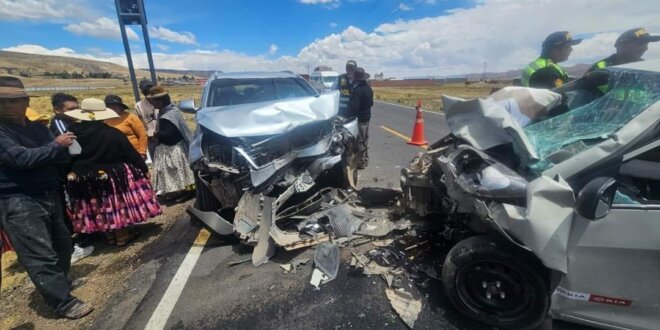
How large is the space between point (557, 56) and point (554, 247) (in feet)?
10.2

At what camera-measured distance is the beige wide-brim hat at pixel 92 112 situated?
3426 mm

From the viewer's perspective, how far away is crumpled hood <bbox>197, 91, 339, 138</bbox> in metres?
3.53

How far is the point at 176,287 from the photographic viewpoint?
2.94 meters

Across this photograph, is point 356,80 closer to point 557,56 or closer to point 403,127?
point 557,56

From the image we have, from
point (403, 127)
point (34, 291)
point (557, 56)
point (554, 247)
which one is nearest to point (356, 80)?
point (557, 56)

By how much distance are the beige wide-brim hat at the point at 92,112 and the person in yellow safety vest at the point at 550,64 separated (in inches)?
184

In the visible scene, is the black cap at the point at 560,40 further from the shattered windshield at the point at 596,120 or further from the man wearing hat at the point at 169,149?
the man wearing hat at the point at 169,149

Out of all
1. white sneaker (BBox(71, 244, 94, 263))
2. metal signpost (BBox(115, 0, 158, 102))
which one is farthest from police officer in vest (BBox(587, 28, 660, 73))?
metal signpost (BBox(115, 0, 158, 102))

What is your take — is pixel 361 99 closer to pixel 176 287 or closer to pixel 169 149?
pixel 169 149

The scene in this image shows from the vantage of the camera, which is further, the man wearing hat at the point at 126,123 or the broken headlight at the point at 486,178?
the man wearing hat at the point at 126,123

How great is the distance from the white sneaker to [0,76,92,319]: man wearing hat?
1.04 metres

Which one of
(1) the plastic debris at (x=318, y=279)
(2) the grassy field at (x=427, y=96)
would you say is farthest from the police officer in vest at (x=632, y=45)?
Result: (2) the grassy field at (x=427, y=96)

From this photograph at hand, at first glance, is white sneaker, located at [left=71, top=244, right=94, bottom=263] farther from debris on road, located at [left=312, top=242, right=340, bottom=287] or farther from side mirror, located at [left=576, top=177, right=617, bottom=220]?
side mirror, located at [left=576, top=177, right=617, bottom=220]

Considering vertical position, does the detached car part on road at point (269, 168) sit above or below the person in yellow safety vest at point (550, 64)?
below
